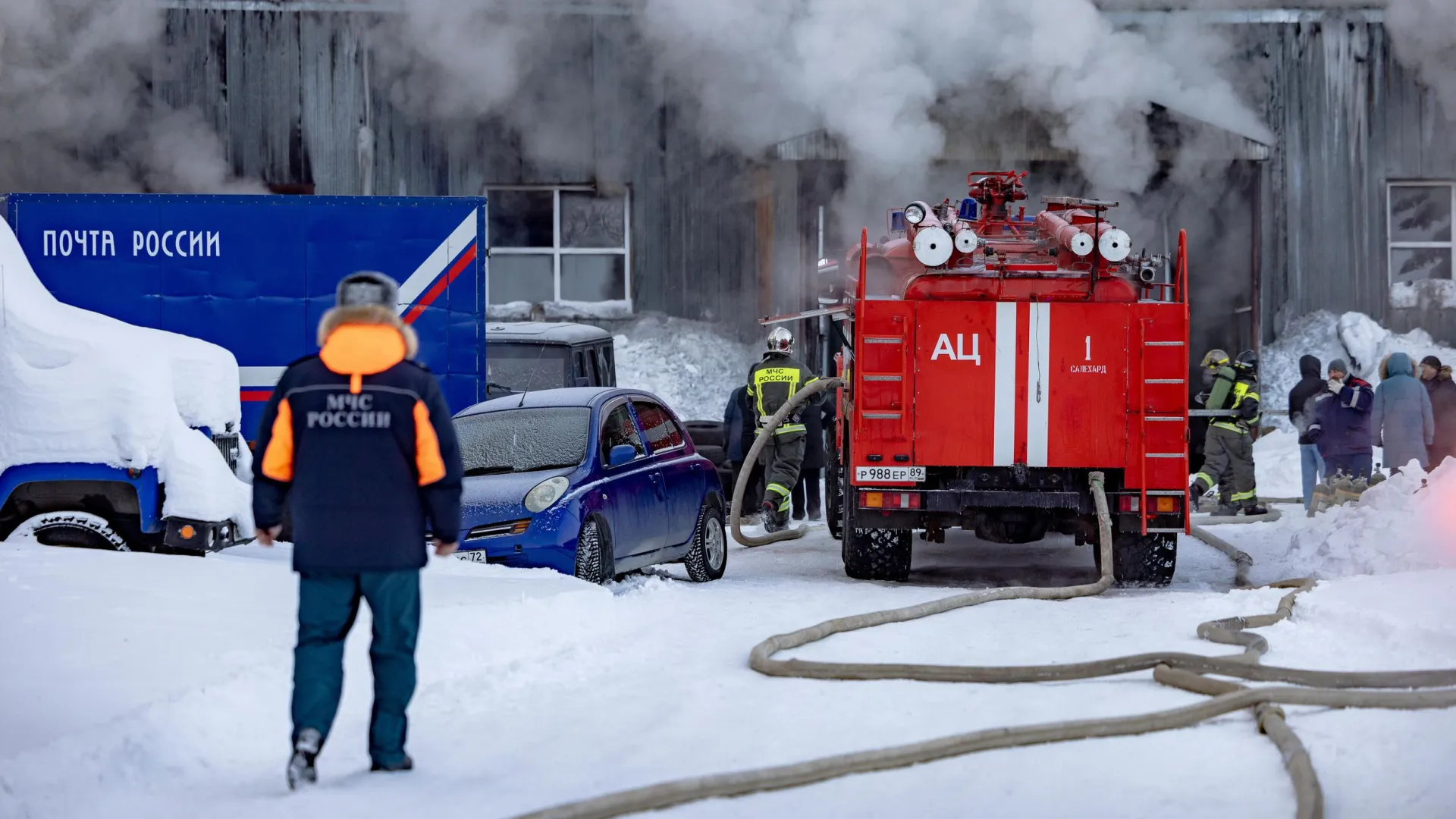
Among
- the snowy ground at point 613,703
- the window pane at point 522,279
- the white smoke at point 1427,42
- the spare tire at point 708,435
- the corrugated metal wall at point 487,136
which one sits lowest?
the snowy ground at point 613,703

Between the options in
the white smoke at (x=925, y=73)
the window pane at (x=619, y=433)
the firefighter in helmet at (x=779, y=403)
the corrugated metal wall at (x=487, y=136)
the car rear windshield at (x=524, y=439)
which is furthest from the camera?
the corrugated metal wall at (x=487, y=136)

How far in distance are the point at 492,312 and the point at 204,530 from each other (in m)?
13.7

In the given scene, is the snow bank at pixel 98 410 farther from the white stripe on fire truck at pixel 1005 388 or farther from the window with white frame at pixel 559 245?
the window with white frame at pixel 559 245

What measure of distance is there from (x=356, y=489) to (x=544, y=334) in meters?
10.8

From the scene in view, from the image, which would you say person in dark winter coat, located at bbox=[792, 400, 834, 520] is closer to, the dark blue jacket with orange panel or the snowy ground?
the snowy ground

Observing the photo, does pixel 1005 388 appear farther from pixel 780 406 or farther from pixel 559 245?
pixel 559 245

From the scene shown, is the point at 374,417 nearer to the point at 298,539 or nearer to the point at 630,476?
the point at 298,539

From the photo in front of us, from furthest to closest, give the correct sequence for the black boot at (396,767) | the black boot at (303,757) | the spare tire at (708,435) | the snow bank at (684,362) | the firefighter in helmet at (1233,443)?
the snow bank at (684,362) < the spare tire at (708,435) < the firefighter in helmet at (1233,443) < the black boot at (396,767) < the black boot at (303,757)

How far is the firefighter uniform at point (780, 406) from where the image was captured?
597 inches

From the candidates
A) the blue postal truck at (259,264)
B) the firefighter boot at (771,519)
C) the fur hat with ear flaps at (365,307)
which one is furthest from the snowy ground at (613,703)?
the firefighter boot at (771,519)

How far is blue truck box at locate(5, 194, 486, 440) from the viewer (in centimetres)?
1241

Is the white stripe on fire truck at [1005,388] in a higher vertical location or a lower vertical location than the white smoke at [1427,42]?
lower

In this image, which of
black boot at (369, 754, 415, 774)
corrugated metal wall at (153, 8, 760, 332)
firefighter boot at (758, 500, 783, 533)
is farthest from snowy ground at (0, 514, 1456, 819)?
corrugated metal wall at (153, 8, 760, 332)

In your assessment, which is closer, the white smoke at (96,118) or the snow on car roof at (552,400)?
the snow on car roof at (552,400)
